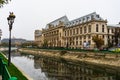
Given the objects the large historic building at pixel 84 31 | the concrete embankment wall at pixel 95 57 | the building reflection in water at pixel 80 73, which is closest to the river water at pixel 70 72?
the building reflection in water at pixel 80 73

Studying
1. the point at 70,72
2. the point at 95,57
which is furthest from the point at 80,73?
the point at 95,57

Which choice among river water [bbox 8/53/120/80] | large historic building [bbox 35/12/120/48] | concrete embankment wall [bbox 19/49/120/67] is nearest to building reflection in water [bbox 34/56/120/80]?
river water [bbox 8/53/120/80]

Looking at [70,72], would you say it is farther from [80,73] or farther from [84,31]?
[84,31]

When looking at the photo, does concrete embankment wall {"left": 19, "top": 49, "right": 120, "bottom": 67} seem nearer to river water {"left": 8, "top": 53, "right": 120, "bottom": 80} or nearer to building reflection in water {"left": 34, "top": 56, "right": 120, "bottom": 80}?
river water {"left": 8, "top": 53, "right": 120, "bottom": 80}

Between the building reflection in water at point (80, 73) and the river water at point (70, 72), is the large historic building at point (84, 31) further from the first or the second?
the building reflection in water at point (80, 73)

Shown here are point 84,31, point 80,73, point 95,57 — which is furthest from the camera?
point 84,31

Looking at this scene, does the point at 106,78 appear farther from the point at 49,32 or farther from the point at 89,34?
the point at 49,32

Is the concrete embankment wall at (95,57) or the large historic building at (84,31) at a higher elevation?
the large historic building at (84,31)

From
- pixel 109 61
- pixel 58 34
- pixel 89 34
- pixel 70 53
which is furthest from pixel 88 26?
pixel 109 61

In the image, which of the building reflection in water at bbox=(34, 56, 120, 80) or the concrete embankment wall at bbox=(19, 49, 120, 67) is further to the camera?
the concrete embankment wall at bbox=(19, 49, 120, 67)

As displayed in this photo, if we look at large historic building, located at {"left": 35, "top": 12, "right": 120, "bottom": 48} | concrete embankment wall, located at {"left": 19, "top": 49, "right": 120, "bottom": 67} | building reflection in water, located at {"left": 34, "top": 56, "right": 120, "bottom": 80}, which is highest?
large historic building, located at {"left": 35, "top": 12, "right": 120, "bottom": 48}

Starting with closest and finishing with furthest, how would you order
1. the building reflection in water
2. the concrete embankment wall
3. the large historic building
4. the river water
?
the river water < the building reflection in water < the concrete embankment wall < the large historic building

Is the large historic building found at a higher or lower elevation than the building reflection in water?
higher

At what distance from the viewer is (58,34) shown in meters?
116
